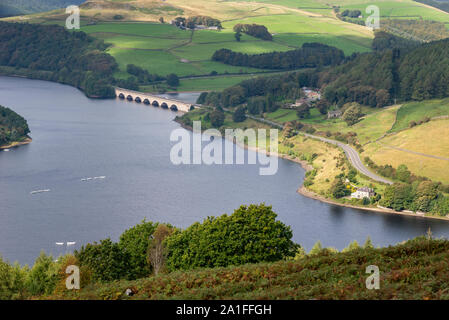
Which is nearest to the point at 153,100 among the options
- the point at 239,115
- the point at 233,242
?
the point at 239,115

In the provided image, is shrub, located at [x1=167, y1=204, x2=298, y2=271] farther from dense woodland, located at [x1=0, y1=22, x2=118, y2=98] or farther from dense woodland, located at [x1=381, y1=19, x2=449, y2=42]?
dense woodland, located at [x1=381, y1=19, x2=449, y2=42]

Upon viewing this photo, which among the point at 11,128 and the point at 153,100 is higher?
the point at 153,100

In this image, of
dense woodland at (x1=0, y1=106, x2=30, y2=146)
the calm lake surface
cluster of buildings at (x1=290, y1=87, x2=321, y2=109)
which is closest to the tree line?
the calm lake surface

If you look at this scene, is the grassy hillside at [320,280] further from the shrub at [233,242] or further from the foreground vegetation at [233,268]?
the shrub at [233,242]

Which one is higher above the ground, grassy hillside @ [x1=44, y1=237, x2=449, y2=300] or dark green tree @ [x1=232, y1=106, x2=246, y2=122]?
grassy hillside @ [x1=44, y1=237, x2=449, y2=300]

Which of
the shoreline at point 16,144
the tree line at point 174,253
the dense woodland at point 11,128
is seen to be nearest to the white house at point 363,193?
the tree line at point 174,253

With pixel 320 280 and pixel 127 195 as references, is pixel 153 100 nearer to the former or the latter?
pixel 127 195

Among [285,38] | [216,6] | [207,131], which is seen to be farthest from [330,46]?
[207,131]
